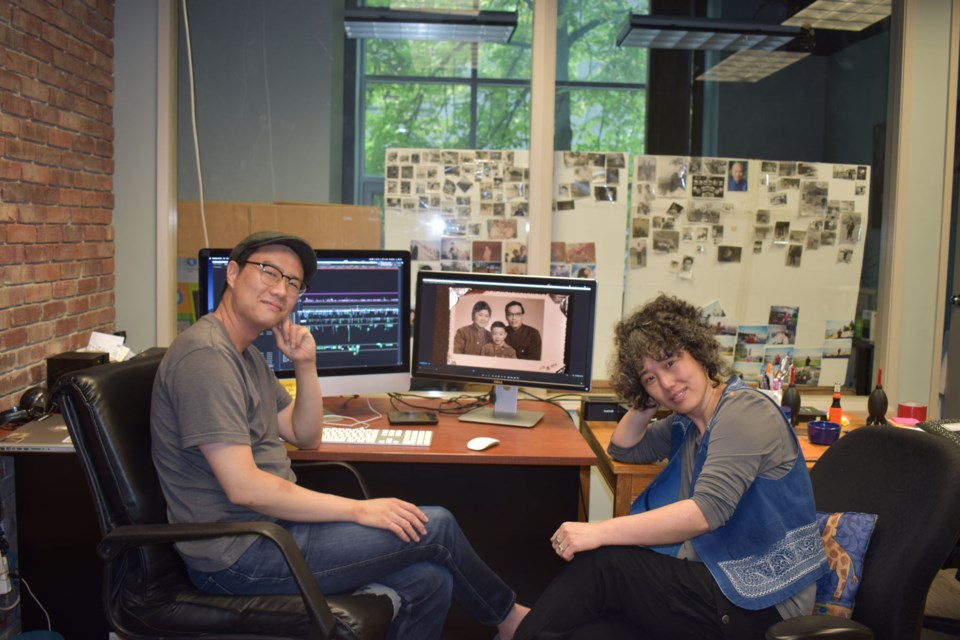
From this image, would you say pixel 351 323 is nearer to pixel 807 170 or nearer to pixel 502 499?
pixel 502 499

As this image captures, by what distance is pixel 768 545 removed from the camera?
5.77 ft

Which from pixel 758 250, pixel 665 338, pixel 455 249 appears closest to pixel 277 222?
pixel 455 249

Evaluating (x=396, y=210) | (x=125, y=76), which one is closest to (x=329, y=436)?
(x=396, y=210)

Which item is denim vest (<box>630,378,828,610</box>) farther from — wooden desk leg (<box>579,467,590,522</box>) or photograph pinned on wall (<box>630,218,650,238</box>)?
photograph pinned on wall (<box>630,218,650,238</box>)

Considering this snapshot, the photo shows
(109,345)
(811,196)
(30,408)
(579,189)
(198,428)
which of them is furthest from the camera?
(811,196)

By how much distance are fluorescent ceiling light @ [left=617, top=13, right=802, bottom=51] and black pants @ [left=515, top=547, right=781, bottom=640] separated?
90.3 inches

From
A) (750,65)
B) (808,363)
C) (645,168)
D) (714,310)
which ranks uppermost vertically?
(750,65)

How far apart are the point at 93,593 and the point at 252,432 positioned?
3.45 feet

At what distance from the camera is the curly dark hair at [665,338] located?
1.94 metres

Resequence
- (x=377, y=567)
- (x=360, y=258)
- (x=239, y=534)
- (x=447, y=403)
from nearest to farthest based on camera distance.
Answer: (x=239, y=534), (x=377, y=567), (x=360, y=258), (x=447, y=403)

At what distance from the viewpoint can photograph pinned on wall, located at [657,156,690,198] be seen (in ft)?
11.1

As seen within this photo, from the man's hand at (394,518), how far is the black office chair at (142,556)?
173 millimetres

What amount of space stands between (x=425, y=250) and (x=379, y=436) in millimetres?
1111

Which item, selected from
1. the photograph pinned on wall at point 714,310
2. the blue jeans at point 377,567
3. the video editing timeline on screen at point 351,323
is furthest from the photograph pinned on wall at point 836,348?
the blue jeans at point 377,567
